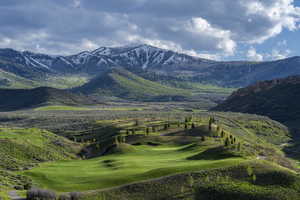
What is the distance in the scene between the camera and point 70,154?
386 ft

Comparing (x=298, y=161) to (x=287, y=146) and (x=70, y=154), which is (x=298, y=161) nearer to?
(x=287, y=146)

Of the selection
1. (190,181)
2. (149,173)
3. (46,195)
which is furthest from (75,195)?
(190,181)

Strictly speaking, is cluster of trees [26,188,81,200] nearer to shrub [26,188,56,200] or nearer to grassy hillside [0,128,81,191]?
shrub [26,188,56,200]

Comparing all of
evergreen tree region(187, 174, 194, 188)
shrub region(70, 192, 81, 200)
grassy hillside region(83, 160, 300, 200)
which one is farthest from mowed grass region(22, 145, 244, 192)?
evergreen tree region(187, 174, 194, 188)

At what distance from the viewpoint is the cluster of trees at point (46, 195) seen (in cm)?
5544

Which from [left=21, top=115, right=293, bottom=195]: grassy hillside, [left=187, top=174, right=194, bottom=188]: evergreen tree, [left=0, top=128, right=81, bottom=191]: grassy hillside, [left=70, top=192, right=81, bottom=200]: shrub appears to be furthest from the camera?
[left=0, top=128, right=81, bottom=191]: grassy hillside

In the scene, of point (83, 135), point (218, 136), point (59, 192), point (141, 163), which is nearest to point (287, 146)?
point (218, 136)

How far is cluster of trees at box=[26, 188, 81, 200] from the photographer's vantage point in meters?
55.4

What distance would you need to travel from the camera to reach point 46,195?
186 feet

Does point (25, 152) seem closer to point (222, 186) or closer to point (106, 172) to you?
point (106, 172)

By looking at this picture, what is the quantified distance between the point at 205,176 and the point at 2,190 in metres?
34.9

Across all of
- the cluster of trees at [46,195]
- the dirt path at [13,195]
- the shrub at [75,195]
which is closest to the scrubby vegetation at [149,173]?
the cluster of trees at [46,195]

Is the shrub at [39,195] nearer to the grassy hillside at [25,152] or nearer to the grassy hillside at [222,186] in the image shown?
the grassy hillside at [222,186]

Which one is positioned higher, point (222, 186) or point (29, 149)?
point (222, 186)
